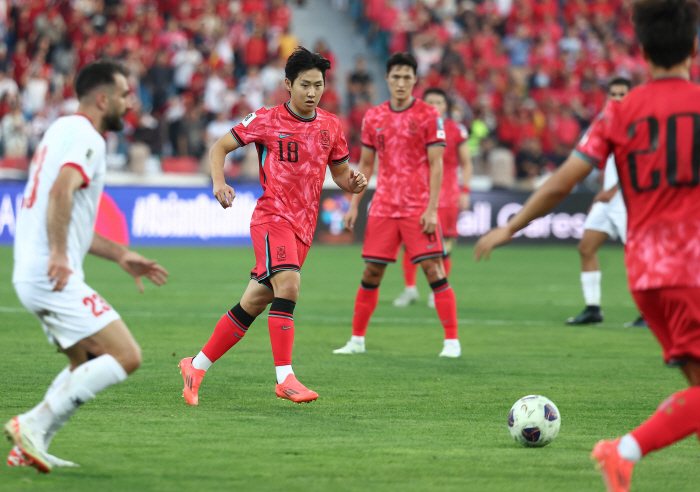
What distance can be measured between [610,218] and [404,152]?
10.6ft

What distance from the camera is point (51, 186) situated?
4.14 metres

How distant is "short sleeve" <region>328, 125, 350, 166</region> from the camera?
263 inches

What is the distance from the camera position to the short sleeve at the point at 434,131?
8281 mm

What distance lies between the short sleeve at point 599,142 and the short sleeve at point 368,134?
183 inches

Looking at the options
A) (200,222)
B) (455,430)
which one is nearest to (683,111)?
(455,430)

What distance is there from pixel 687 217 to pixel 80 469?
114 inches

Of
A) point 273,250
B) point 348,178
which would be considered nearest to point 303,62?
point 348,178

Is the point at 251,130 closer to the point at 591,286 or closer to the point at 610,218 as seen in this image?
the point at 610,218

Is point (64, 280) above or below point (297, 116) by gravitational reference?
below

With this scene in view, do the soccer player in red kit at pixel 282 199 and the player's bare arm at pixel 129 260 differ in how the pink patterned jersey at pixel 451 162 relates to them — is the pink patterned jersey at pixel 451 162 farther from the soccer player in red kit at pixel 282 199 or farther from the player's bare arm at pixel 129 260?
the player's bare arm at pixel 129 260

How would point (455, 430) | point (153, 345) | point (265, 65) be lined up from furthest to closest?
point (265, 65)
point (153, 345)
point (455, 430)

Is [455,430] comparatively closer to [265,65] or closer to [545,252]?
[545,252]

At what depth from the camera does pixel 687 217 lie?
374cm

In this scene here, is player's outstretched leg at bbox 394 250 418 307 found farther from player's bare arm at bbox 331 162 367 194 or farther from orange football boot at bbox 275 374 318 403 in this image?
orange football boot at bbox 275 374 318 403
